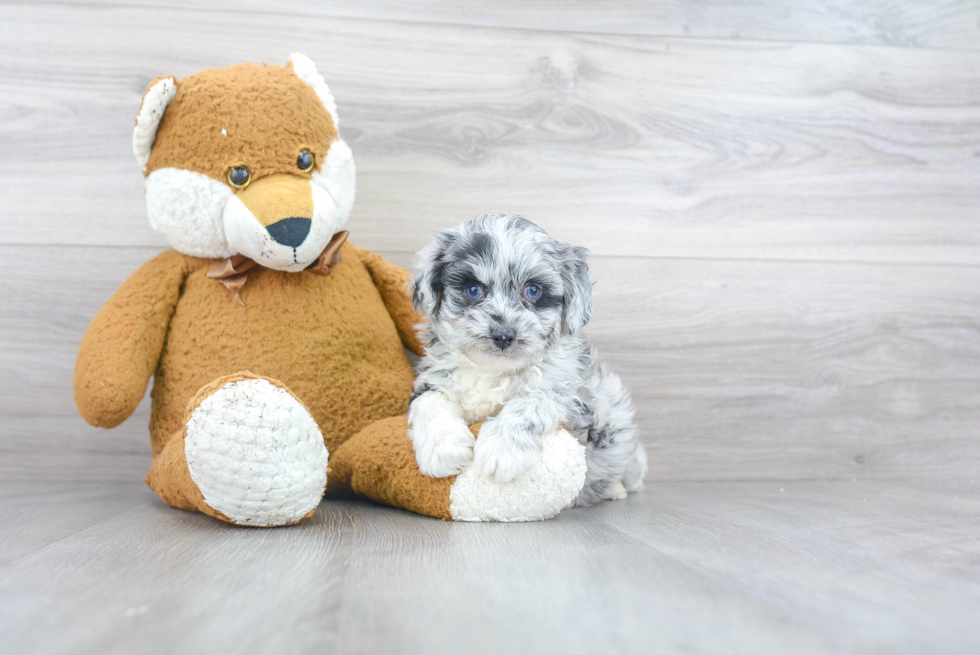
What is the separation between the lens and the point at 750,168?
2.06 meters

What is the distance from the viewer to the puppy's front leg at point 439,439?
133cm

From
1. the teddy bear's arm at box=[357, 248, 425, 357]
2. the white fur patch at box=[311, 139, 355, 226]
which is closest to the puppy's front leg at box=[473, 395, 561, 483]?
the teddy bear's arm at box=[357, 248, 425, 357]

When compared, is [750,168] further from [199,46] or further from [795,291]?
[199,46]

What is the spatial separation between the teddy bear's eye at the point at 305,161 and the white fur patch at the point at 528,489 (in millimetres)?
733

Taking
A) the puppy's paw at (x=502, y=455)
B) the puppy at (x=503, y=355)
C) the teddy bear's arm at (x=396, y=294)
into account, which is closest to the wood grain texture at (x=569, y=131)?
the teddy bear's arm at (x=396, y=294)

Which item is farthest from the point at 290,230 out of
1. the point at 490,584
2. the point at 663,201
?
the point at 663,201

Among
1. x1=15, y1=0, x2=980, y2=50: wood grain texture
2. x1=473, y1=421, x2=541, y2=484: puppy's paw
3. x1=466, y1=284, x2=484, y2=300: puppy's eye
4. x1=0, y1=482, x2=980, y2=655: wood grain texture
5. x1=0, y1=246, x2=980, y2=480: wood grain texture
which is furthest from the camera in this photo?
x1=0, y1=246, x2=980, y2=480: wood grain texture

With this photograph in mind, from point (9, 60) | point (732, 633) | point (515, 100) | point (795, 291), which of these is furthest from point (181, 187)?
point (795, 291)

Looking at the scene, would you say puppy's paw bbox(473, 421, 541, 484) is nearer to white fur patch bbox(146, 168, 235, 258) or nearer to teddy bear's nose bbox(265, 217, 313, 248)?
teddy bear's nose bbox(265, 217, 313, 248)

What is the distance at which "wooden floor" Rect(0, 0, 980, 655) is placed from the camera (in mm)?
1830

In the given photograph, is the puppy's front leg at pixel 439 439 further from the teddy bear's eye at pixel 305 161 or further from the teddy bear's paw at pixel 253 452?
the teddy bear's eye at pixel 305 161

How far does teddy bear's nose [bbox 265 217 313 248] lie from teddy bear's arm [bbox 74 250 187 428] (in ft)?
1.07

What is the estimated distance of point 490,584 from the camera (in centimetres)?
97

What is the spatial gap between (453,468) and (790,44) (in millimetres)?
1620
